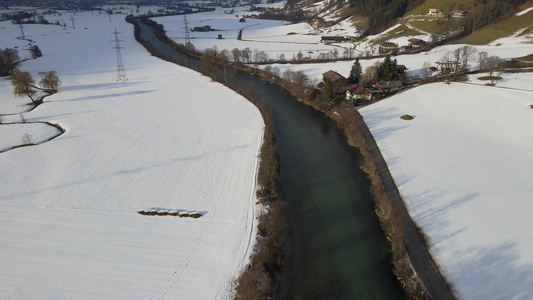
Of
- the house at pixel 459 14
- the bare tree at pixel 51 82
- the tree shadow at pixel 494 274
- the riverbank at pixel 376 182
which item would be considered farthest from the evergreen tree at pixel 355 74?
the house at pixel 459 14

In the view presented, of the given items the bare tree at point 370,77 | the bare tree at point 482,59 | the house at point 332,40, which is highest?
the house at point 332,40

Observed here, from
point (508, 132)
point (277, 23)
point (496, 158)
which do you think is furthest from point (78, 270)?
point (277, 23)

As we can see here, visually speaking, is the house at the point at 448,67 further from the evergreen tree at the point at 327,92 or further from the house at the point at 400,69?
the evergreen tree at the point at 327,92

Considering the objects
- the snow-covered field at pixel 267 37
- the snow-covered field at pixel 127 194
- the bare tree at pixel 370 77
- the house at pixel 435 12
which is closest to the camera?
the snow-covered field at pixel 127 194

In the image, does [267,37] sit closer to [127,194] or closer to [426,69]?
[426,69]

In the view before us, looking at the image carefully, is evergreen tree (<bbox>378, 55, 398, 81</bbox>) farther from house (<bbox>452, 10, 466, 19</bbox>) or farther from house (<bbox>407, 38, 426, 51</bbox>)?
house (<bbox>452, 10, 466, 19</bbox>)

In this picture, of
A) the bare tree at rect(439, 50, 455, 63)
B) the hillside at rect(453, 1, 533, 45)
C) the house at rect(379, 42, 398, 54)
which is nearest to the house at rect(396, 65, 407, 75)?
the bare tree at rect(439, 50, 455, 63)

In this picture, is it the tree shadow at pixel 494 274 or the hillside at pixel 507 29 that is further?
the hillside at pixel 507 29
